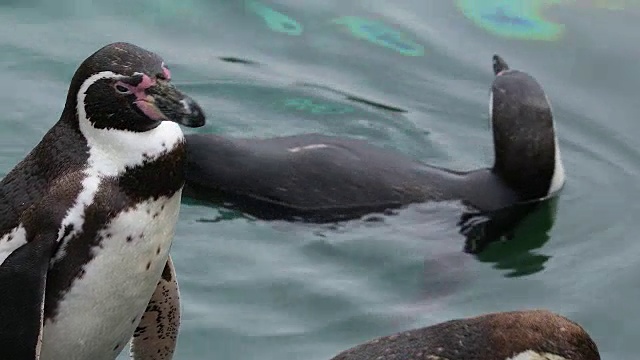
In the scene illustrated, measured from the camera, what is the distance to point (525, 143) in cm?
809

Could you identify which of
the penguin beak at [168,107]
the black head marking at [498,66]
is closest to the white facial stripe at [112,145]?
the penguin beak at [168,107]

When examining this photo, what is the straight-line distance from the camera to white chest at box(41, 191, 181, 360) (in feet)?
17.2

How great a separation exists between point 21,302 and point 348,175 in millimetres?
2960

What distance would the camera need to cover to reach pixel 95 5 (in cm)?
1023

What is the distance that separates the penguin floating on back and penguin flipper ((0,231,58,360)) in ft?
8.76

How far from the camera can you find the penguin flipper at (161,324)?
591 cm

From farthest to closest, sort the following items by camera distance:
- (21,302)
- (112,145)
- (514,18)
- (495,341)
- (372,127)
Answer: (514,18), (372,127), (112,145), (21,302), (495,341)

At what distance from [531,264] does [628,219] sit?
0.79 meters

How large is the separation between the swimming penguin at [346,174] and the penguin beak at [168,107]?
8.01 ft

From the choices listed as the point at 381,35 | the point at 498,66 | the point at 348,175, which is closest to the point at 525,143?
the point at 498,66

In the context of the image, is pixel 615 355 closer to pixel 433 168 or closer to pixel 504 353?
pixel 433 168

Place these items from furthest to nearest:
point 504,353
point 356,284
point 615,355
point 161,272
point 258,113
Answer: point 258,113, point 356,284, point 615,355, point 161,272, point 504,353

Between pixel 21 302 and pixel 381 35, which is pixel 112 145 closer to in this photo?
pixel 21 302

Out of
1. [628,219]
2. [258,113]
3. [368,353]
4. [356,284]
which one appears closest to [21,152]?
[258,113]
